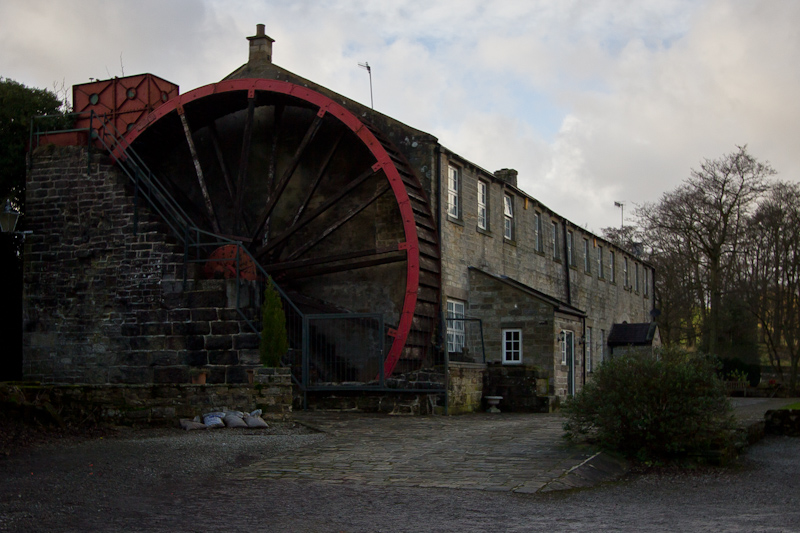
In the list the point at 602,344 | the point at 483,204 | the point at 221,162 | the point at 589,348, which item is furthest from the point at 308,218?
the point at 602,344

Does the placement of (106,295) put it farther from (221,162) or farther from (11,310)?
(221,162)

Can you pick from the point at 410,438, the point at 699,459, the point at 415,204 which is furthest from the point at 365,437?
the point at 415,204

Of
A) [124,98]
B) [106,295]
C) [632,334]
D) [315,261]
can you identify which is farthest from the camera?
[632,334]

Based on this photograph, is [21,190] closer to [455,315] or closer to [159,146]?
[159,146]

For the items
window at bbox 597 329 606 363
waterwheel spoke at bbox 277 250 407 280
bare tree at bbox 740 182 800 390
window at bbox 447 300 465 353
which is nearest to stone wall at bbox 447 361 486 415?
window at bbox 447 300 465 353

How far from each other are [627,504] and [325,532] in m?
2.67

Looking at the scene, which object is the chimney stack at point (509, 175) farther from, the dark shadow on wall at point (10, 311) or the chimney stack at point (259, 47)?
Result: the dark shadow on wall at point (10, 311)

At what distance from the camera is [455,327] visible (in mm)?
20016

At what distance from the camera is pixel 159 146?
2030 cm

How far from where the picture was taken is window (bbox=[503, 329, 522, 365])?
20391 mm

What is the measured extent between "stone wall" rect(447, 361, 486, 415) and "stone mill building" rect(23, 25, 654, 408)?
0.08 m

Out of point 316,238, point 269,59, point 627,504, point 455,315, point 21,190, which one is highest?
point 269,59

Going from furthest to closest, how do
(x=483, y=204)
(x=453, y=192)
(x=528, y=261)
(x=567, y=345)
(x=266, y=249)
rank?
(x=528, y=261)
(x=483, y=204)
(x=567, y=345)
(x=453, y=192)
(x=266, y=249)

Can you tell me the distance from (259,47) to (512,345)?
9221mm
